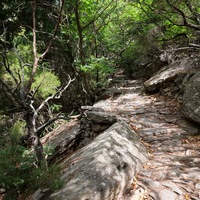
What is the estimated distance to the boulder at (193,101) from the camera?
4.55m

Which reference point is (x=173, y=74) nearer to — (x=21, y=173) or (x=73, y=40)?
(x=73, y=40)

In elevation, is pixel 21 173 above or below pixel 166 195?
above

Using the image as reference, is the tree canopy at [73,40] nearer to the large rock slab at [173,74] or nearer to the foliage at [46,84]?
the foliage at [46,84]

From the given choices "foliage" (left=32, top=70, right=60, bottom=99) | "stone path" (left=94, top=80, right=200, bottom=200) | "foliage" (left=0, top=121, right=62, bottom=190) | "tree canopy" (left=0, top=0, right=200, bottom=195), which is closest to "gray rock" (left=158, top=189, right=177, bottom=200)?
"stone path" (left=94, top=80, right=200, bottom=200)

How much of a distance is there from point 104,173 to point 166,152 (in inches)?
71.4

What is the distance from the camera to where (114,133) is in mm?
3836

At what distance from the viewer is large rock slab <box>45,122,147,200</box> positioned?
238cm

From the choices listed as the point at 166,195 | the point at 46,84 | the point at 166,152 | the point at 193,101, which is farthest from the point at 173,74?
the point at 166,195

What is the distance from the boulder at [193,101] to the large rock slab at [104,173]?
5.68 ft

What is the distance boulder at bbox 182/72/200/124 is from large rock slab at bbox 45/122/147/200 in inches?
68.2

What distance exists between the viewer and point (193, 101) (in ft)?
15.7

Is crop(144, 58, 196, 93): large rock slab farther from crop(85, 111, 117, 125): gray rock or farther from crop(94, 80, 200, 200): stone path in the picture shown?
crop(85, 111, 117, 125): gray rock

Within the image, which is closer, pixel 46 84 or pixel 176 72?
pixel 176 72

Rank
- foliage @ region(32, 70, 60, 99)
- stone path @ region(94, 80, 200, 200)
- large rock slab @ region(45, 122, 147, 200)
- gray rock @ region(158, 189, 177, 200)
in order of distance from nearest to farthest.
A: large rock slab @ region(45, 122, 147, 200), gray rock @ region(158, 189, 177, 200), stone path @ region(94, 80, 200, 200), foliage @ region(32, 70, 60, 99)
